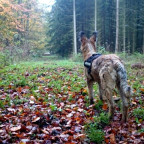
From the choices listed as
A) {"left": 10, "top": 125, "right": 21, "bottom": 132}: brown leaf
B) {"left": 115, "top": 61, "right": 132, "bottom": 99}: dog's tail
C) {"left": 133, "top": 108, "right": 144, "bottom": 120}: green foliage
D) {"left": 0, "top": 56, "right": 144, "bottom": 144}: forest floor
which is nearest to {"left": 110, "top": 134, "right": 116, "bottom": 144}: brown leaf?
{"left": 0, "top": 56, "right": 144, "bottom": 144}: forest floor

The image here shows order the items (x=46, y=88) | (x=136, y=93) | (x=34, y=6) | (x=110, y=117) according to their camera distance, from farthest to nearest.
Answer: (x=34, y=6) < (x=46, y=88) < (x=136, y=93) < (x=110, y=117)

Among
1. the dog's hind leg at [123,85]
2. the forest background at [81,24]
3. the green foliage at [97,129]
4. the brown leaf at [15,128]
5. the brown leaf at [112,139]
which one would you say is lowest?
the brown leaf at [112,139]

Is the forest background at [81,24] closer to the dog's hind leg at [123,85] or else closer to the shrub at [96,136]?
the dog's hind leg at [123,85]

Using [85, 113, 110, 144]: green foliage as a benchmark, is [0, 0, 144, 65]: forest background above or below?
above

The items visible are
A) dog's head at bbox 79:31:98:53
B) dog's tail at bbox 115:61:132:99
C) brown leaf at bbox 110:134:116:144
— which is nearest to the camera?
brown leaf at bbox 110:134:116:144

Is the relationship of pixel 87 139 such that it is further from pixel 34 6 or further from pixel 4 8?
pixel 34 6

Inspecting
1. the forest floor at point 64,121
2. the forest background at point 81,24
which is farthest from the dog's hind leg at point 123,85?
the forest background at point 81,24

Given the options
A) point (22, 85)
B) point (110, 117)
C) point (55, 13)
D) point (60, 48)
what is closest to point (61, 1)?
point (55, 13)

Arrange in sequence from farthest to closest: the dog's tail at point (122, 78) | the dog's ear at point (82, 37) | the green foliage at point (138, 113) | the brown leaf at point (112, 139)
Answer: the dog's ear at point (82, 37)
the green foliage at point (138, 113)
the dog's tail at point (122, 78)
the brown leaf at point (112, 139)

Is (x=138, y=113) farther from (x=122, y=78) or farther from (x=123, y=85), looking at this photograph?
(x=122, y=78)

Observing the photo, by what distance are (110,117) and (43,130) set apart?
165 centimetres

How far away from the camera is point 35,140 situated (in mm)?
2764

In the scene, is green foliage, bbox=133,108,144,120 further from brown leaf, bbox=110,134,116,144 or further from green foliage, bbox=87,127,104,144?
green foliage, bbox=87,127,104,144

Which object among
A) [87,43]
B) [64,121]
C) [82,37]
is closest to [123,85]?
[64,121]
